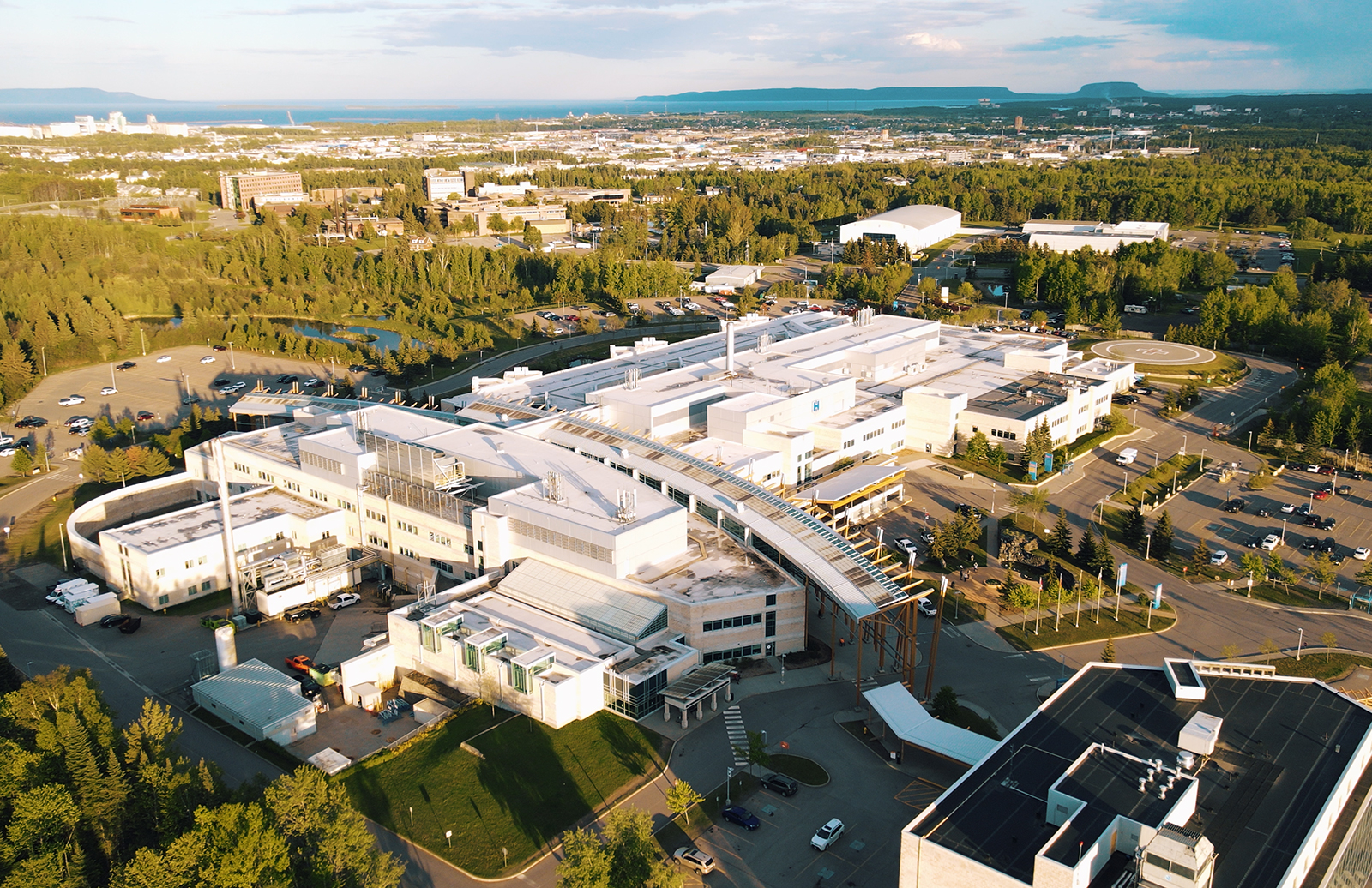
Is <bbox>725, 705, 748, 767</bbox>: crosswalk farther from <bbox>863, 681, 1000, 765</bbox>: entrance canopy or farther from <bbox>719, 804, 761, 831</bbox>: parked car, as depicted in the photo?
<bbox>863, 681, 1000, 765</bbox>: entrance canopy

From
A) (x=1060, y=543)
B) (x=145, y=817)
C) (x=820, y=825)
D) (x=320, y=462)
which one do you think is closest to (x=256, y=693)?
(x=145, y=817)

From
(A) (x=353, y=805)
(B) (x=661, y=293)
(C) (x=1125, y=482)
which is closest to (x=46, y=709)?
(A) (x=353, y=805)

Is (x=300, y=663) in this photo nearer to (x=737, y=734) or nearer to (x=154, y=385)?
(x=737, y=734)

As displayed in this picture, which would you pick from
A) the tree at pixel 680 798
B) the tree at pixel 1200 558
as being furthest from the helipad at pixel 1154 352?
the tree at pixel 680 798

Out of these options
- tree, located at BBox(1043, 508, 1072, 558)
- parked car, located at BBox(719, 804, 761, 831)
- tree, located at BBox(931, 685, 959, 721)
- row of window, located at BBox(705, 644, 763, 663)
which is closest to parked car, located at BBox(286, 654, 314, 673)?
row of window, located at BBox(705, 644, 763, 663)

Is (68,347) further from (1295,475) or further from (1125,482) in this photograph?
(1295,475)

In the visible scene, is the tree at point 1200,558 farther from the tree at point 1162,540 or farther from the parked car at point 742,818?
the parked car at point 742,818
